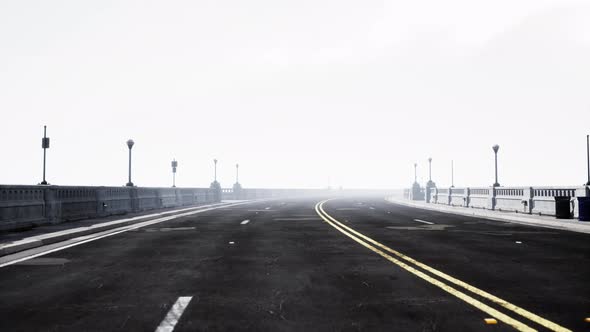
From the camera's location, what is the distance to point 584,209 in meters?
18.4

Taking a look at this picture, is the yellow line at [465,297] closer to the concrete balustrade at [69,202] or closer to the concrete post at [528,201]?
the concrete balustrade at [69,202]

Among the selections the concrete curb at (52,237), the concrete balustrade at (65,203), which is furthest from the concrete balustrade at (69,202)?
the concrete curb at (52,237)

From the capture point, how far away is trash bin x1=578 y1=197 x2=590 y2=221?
18.3 meters

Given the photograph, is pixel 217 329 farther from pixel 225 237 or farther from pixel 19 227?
pixel 19 227

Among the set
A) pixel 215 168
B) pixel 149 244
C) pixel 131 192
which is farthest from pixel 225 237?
pixel 215 168

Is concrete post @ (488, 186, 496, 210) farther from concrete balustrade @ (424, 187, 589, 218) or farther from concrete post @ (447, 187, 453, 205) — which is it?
concrete post @ (447, 187, 453, 205)

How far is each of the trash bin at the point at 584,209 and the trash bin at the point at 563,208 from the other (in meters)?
1.16

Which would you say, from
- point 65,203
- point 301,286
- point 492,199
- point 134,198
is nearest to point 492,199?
point 492,199

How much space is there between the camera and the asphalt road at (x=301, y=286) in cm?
499

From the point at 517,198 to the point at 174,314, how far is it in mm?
24268

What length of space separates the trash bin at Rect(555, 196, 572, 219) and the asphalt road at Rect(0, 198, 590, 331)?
28.2 ft

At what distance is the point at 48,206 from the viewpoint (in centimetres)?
1587

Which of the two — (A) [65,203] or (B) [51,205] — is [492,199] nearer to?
(A) [65,203]

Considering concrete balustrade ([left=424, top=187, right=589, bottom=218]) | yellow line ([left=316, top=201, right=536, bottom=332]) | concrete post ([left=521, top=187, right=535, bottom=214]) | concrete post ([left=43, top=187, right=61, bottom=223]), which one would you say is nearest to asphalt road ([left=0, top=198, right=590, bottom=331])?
yellow line ([left=316, top=201, right=536, bottom=332])
